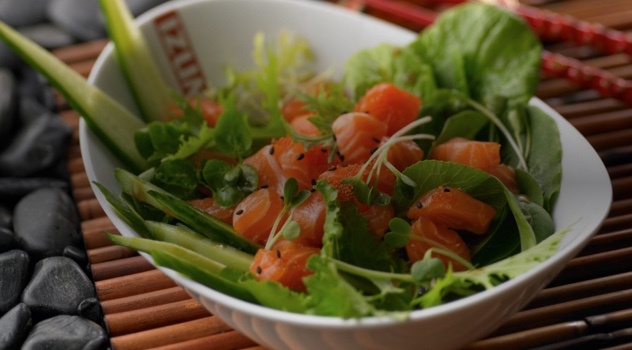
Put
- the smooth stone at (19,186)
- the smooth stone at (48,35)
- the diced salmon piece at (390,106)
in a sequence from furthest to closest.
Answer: the smooth stone at (48,35)
the smooth stone at (19,186)
the diced salmon piece at (390,106)

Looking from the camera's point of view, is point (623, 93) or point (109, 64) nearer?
point (109, 64)

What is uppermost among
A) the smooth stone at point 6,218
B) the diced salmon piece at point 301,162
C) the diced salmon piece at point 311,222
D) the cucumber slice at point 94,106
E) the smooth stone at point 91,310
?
the cucumber slice at point 94,106

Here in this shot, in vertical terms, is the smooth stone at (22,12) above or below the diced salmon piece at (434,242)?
above

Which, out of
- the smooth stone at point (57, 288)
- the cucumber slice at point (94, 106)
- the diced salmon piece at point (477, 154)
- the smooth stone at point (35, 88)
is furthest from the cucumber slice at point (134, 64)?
the diced salmon piece at point (477, 154)

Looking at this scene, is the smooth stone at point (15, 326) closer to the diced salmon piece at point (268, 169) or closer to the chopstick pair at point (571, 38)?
the diced salmon piece at point (268, 169)

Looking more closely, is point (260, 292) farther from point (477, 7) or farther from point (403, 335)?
point (477, 7)

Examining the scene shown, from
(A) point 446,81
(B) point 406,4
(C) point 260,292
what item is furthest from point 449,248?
(B) point 406,4

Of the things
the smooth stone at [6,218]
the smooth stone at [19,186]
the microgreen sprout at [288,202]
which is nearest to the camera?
the microgreen sprout at [288,202]
